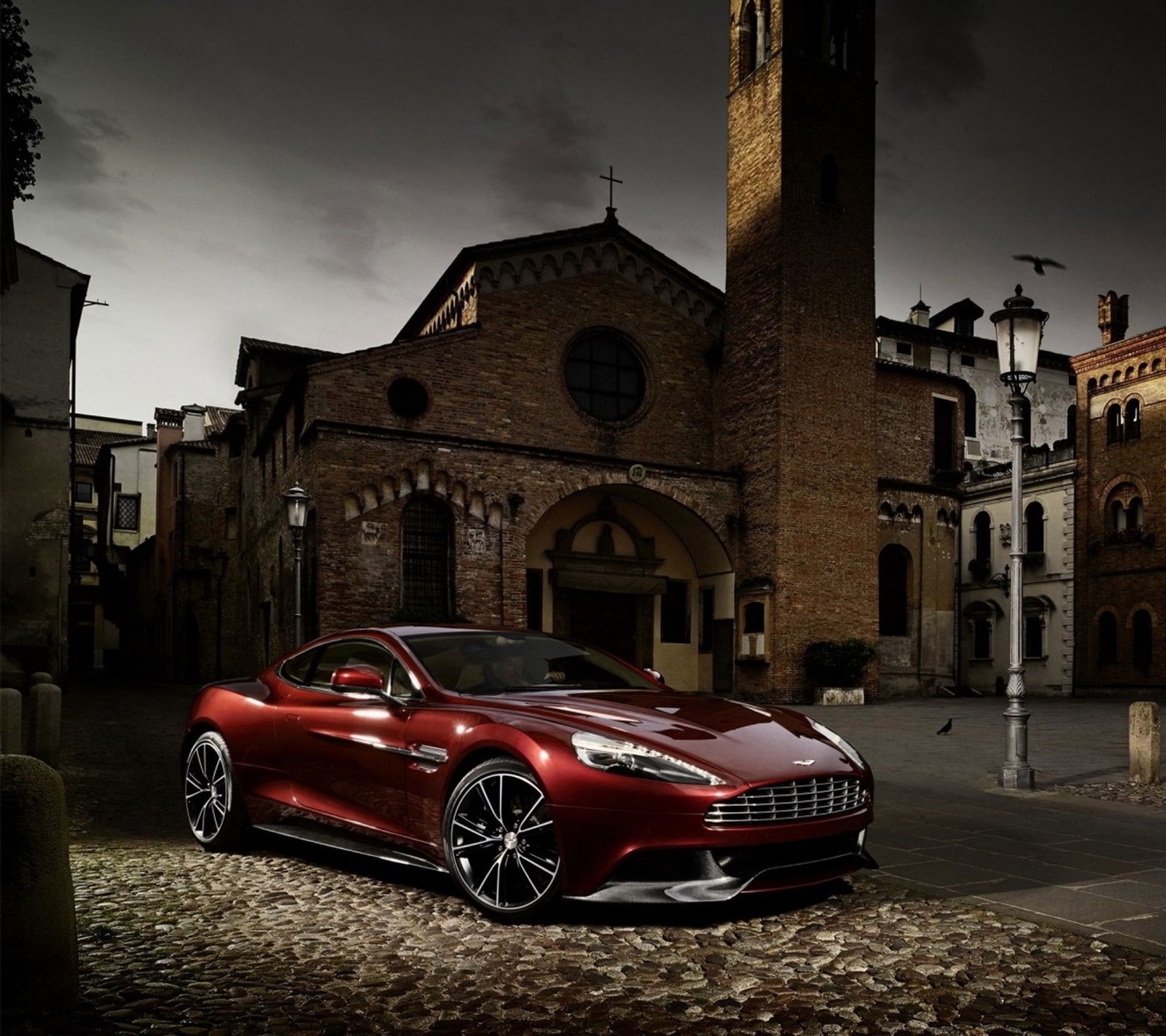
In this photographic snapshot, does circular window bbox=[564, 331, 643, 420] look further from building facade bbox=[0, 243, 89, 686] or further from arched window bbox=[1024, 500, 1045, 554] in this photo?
arched window bbox=[1024, 500, 1045, 554]

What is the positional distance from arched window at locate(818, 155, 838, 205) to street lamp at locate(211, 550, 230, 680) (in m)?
23.7

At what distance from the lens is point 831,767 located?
16.4ft

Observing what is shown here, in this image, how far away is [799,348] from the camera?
2528cm

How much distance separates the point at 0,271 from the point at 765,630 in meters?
16.9

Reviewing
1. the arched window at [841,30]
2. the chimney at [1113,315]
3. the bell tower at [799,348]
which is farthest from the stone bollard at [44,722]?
the chimney at [1113,315]

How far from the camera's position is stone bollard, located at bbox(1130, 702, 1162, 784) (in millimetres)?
10070

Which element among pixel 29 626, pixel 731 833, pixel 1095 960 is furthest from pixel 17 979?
pixel 29 626

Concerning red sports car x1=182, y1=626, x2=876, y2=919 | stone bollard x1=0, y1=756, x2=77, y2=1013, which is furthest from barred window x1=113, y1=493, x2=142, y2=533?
stone bollard x1=0, y1=756, x2=77, y2=1013

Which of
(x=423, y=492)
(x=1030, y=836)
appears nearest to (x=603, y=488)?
(x=423, y=492)

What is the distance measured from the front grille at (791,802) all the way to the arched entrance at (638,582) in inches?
798

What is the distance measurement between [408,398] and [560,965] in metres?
20.5

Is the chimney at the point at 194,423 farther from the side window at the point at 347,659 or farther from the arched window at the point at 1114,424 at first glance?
the side window at the point at 347,659

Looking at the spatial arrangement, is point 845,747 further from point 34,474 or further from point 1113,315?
point 1113,315

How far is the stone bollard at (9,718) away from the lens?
8.63 m
